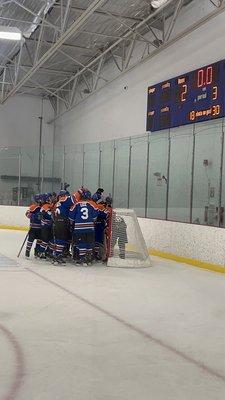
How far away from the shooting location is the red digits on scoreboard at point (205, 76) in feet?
30.8

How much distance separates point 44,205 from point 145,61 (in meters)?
5.66

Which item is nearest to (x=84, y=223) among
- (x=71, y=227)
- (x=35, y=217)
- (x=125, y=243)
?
(x=71, y=227)

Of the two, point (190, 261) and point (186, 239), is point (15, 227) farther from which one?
point (190, 261)

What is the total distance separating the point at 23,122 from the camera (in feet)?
61.4

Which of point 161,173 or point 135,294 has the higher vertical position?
point 161,173

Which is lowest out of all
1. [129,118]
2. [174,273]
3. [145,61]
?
[174,273]

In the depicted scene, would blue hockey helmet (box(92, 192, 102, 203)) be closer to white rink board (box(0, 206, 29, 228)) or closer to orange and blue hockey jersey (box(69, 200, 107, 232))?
orange and blue hockey jersey (box(69, 200, 107, 232))

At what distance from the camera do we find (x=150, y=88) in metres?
11.4

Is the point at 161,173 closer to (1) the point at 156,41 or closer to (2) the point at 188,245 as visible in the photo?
(2) the point at 188,245

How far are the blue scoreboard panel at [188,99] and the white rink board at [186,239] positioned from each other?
215 centimetres

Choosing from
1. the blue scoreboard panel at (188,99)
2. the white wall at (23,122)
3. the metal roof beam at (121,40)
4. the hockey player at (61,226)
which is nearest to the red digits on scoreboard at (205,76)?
the blue scoreboard panel at (188,99)

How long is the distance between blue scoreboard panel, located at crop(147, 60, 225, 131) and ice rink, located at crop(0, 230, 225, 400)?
371 cm

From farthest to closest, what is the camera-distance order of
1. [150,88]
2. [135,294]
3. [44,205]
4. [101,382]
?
1. [150,88]
2. [44,205]
3. [135,294]
4. [101,382]

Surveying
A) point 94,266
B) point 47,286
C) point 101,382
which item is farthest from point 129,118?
point 101,382
